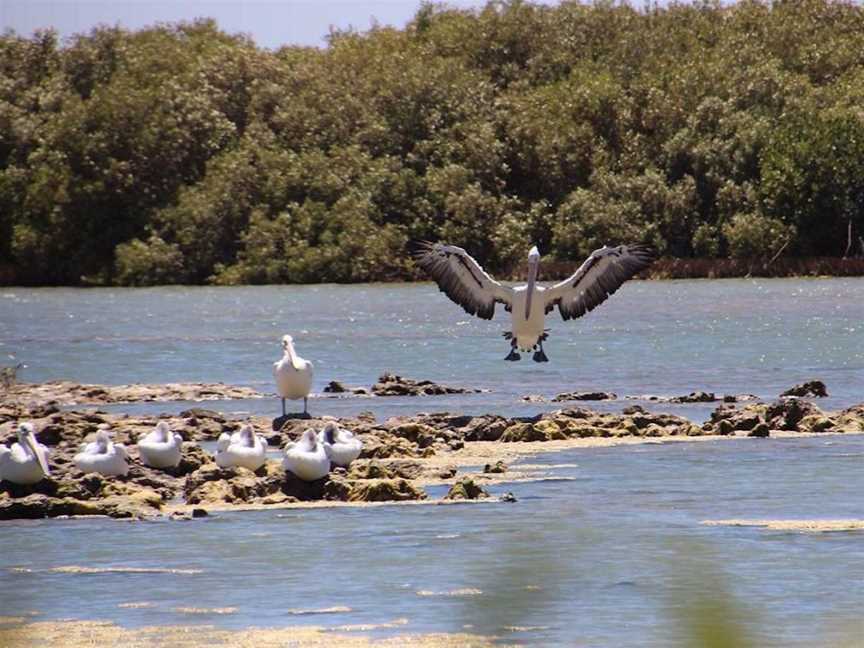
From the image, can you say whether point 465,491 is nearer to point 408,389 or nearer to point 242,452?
point 242,452

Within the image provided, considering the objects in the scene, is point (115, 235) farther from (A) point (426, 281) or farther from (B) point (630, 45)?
(B) point (630, 45)

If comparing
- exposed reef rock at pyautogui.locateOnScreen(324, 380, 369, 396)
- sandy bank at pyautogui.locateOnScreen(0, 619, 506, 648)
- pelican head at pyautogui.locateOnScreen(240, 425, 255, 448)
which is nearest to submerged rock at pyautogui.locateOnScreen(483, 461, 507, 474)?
pelican head at pyautogui.locateOnScreen(240, 425, 255, 448)

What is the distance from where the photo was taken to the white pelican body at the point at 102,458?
51.3 feet

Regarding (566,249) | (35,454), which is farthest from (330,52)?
(35,454)

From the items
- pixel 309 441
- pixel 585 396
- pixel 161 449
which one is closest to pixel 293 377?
pixel 161 449

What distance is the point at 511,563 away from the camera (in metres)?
12.8

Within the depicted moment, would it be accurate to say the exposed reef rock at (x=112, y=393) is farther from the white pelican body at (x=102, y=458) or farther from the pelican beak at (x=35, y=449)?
the pelican beak at (x=35, y=449)

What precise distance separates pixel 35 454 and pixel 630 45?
3103 inches

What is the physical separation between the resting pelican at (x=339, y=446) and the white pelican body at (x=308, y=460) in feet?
1.87

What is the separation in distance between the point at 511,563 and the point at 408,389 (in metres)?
13.9

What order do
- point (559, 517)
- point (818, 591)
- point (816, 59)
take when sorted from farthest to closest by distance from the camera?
point (816, 59) < point (559, 517) < point (818, 591)

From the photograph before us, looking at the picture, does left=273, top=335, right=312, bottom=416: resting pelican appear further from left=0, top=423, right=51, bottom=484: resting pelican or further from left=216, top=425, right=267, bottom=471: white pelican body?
left=0, top=423, right=51, bottom=484: resting pelican

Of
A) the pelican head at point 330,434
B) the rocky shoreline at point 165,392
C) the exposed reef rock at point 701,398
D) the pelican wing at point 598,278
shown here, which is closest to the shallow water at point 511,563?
the pelican head at point 330,434

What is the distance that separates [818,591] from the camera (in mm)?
11609
